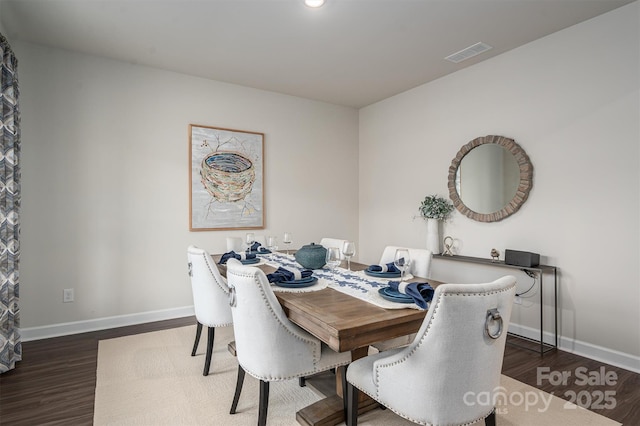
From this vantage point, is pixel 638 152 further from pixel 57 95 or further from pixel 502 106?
pixel 57 95

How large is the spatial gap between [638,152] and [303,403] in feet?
9.79

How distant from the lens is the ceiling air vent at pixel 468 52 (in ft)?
11.0

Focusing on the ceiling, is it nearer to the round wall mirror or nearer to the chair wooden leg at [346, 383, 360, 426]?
the round wall mirror

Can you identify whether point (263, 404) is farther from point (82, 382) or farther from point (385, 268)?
point (82, 382)

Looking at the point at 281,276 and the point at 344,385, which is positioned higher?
the point at 281,276

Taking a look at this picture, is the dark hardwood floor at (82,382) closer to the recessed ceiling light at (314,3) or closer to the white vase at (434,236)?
the white vase at (434,236)

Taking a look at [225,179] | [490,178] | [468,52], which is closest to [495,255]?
[490,178]

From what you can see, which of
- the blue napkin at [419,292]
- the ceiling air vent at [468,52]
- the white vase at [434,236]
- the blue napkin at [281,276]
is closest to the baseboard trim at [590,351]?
the white vase at [434,236]

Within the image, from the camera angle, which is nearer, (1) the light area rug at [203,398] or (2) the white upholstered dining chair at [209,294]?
(1) the light area rug at [203,398]

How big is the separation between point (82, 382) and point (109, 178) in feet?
6.41

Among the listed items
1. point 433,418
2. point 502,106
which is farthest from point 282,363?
point 502,106

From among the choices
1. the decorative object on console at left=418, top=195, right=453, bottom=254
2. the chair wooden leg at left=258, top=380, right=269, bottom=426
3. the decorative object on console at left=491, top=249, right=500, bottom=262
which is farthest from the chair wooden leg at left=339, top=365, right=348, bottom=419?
the decorative object on console at left=418, top=195, right=453, bottom=254

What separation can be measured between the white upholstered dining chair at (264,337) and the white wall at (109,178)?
7.87 ft

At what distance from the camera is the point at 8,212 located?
105 inches
